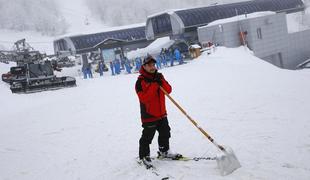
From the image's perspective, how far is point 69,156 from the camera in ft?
21.4

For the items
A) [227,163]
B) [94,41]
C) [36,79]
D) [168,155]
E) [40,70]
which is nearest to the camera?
[227,163]

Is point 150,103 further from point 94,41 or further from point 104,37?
point 104,37

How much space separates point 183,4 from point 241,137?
96.8 m

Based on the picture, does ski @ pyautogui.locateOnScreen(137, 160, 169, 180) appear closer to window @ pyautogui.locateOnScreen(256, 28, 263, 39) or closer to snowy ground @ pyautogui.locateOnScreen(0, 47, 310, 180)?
snowy ground @ pyautogui.locateOnScreen(0, 47, 310, 180)

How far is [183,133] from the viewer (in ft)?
22.0

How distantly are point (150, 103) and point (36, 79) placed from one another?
1807 cm

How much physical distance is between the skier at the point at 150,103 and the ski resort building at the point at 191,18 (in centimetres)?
2889

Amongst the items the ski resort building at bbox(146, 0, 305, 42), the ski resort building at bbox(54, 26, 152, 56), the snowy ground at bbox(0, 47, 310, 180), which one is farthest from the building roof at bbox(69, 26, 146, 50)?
the snowy ground at bbox(0, 47, 310, 180)

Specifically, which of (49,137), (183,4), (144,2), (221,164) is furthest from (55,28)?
(221,164)

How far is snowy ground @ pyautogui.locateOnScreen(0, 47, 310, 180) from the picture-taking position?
4.71 m

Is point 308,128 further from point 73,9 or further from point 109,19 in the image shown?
point 73,9

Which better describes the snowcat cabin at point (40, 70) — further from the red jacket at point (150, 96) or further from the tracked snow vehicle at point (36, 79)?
the red jacket at point (150, 96)

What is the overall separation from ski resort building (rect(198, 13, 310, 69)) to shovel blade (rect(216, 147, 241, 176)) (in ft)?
68.5

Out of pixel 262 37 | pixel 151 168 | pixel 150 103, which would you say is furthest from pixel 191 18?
pixel 151 168
